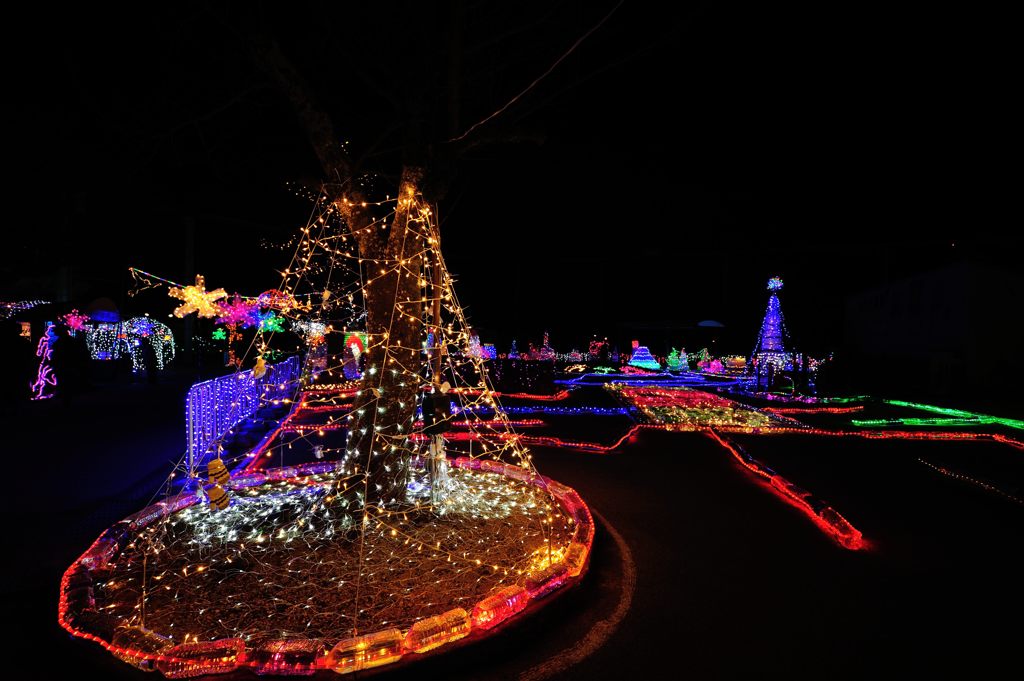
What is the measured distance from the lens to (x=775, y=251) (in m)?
22.1

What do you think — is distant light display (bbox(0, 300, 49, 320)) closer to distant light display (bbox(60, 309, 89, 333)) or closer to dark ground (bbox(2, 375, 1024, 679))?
distant light display (bbox(60, 309, 89, 333))

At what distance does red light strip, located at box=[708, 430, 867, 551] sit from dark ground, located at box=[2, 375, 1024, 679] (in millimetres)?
135

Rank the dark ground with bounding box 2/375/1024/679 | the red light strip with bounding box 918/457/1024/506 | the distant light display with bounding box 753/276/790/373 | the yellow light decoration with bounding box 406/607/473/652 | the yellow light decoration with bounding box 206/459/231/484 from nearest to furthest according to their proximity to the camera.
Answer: the yellow light decoration with bounding box 406/607/473/652, the dark ground with bounding box 2/375/1024/679, the yellow light decoration with bounding box 206/459/231/484, the red light strip with bounding box 918/457/1024/506, the distant light display with bounding box 753/276/790/373

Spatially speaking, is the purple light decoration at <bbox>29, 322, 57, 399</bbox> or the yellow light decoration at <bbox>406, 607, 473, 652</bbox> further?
the purple light decoration at <bbox>29, 322, 57, 399</bbox>

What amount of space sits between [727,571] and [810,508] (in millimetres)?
1901

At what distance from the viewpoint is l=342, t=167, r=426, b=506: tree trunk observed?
4410mm

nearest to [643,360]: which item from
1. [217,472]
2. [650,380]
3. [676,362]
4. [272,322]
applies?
[676,362]

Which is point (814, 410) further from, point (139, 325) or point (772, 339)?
point (139, 325)

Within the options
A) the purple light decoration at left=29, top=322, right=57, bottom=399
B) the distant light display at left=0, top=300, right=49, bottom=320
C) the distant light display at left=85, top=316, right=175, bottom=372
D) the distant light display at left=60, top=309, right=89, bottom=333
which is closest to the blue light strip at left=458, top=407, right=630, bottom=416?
the purple light decoration at left=29, top=322, right=57, bottom=399

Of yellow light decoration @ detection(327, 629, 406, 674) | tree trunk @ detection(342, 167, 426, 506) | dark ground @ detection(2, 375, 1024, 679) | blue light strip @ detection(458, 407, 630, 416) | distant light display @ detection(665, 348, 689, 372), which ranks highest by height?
tree trunk @ detection(342, 167, 426, 506)

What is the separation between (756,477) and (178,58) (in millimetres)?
7808

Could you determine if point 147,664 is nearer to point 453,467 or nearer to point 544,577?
point 544,577

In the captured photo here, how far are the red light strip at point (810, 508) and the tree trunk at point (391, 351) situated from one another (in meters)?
3.97

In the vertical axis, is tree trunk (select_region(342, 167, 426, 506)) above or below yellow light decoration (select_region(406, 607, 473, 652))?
above
